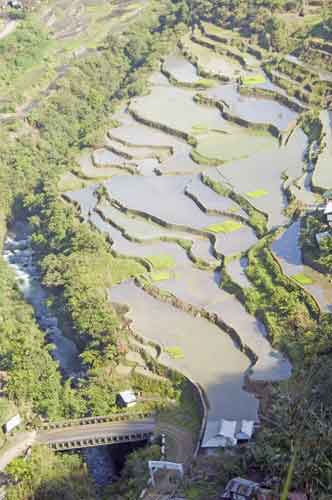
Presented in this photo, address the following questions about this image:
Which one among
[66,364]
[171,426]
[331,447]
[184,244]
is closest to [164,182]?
[184,244]

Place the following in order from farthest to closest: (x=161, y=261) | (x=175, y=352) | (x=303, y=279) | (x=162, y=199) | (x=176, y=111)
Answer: (x=176, y=111) → (x=162, y=199) → (x=161, y=261) → (x=303, y=279) → (x=175, y=352)

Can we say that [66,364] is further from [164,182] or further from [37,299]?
[164,182]

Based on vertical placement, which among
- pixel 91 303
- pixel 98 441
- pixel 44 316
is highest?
pixel 91 303

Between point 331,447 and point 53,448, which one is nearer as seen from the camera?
point 331,447

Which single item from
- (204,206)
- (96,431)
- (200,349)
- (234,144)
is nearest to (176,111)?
(234,144)

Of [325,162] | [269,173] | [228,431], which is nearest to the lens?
[228,431]

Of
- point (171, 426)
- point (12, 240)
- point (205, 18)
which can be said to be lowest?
point (12, 240)

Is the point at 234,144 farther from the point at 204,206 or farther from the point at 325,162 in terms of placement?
the point at 204,206
